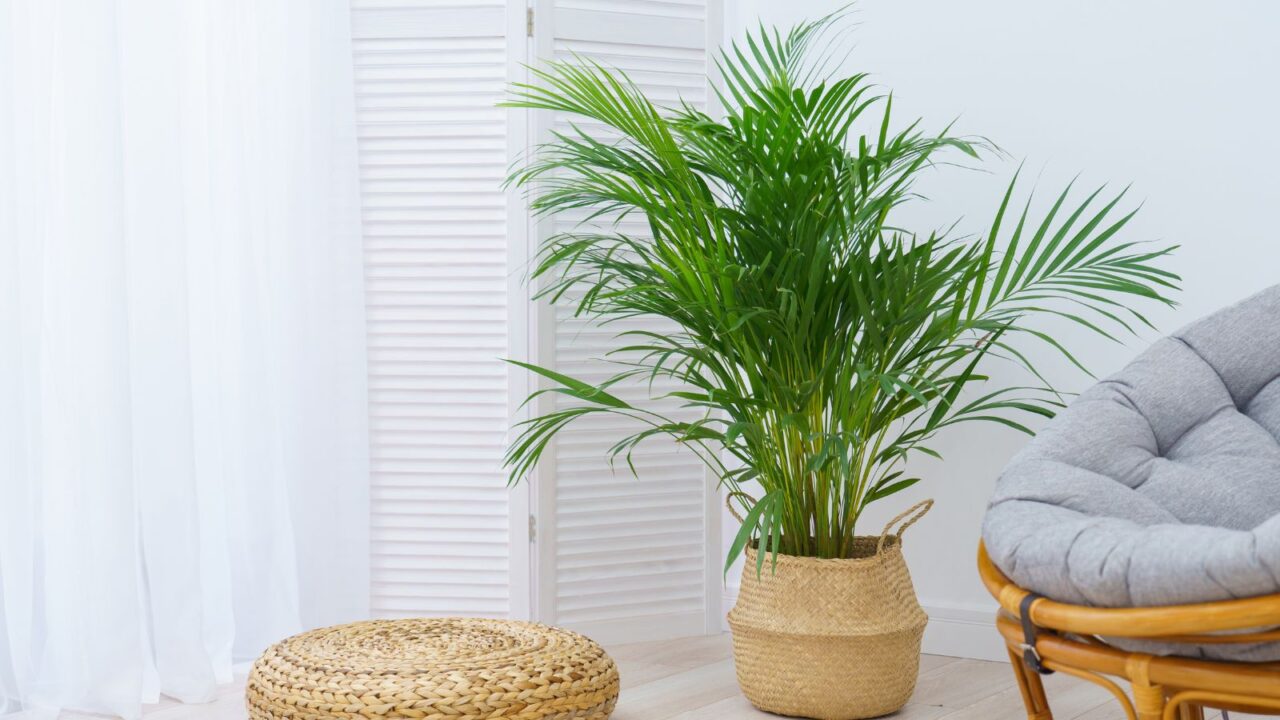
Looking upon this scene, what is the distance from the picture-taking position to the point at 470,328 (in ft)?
9.13

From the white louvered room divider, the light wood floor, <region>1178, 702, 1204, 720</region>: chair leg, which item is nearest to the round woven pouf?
the light wood floor

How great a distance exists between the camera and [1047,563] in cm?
140

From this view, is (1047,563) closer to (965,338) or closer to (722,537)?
(965,338)

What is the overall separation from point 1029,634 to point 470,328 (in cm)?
164

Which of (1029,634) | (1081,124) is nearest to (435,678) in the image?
(1029,634)

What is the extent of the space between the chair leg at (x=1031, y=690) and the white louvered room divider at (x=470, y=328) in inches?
55.3

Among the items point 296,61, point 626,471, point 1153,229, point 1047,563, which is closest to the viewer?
point 1047,563

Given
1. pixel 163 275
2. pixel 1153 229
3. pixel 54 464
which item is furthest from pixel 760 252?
pixel 54 464

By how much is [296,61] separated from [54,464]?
1.03 meters

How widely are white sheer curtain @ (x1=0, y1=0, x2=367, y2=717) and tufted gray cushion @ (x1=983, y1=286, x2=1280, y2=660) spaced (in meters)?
1.57

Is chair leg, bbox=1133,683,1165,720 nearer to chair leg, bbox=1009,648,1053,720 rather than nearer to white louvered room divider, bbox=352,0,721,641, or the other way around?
chair leg, bbox=1009,648,1053,720

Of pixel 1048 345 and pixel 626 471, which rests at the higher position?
pixel 1048 345

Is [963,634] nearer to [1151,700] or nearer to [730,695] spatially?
[730,695]

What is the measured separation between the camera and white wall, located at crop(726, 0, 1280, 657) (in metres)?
2.40
